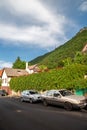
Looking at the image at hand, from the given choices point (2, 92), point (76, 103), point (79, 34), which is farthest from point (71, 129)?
point (79, 34)

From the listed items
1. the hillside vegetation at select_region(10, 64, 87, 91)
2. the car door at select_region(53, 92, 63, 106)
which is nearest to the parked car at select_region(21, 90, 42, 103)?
the hillside vegetation at select_region(10, 64, 87, 91)

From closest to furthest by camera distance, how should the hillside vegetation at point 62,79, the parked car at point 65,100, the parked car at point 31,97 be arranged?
the parked car at point 65,100 < the parked car at point 31,97 < the hillside vegetation at point 62,79

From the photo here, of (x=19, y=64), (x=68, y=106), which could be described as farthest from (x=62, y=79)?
(x=19, y=64)

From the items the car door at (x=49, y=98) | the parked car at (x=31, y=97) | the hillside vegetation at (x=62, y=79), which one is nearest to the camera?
the car door at (x=49, y=98)

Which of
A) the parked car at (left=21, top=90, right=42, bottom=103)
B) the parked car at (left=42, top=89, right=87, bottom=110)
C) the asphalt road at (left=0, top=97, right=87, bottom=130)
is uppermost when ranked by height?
the parked car at (left=21, top=90, right=42, bottom=103)

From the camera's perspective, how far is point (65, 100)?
20.5m

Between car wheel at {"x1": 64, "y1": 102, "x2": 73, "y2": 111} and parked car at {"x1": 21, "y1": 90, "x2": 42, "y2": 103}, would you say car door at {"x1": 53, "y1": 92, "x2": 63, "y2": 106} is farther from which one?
parked car at {"x1": 21, "y1": 90, "x2": 42, "y2": 103}

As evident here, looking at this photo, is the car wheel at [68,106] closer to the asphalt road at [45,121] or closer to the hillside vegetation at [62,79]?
the asphalt road at [45,121]

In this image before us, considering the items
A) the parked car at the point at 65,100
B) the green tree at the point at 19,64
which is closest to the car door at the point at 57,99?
the parked car at the point at 65,100

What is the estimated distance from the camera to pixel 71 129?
11.1 meters

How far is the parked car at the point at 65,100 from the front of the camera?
19406mm

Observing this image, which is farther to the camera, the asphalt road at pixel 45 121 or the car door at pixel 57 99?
the car door at pixel 57 99

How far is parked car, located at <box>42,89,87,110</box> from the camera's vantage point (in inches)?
764

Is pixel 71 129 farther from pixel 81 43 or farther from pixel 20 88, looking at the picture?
pixel 81 43
